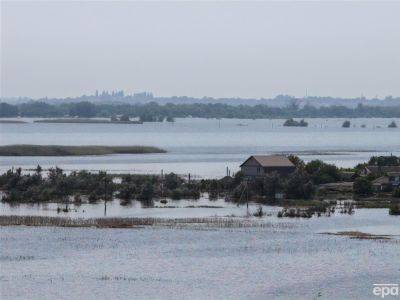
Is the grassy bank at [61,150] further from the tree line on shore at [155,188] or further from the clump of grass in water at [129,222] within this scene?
the clump of grass in water at [129,222]

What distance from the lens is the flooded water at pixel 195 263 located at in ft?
128

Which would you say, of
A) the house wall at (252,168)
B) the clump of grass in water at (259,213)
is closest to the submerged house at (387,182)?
the house wall at (252,168)

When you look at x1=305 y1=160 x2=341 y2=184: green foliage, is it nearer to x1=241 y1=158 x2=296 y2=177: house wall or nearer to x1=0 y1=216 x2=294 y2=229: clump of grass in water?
x1=241 y1=158 x2=296 y2=177: house wall

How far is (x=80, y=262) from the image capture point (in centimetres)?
4472

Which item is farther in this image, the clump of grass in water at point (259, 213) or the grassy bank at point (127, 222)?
the clump of grass in water at point (259, 213)

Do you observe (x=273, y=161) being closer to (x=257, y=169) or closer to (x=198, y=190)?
(x=257, y=169)

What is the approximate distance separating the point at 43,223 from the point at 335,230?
15.3 m

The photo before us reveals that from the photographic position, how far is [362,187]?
237 ft

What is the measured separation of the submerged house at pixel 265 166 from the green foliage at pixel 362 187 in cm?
578

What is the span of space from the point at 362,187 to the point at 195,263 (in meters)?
29.5

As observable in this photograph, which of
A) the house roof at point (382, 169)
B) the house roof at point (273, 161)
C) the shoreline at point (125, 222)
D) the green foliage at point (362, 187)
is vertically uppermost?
the house roof at point (273, 161)

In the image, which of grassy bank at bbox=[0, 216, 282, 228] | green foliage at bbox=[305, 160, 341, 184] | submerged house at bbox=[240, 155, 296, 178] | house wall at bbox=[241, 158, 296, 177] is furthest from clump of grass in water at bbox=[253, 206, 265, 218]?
green foliage at bbox=[305, 160, 341, 184]

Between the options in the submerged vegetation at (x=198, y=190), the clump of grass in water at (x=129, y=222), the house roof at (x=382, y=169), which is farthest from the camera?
the house roof at (x=382, y=169)

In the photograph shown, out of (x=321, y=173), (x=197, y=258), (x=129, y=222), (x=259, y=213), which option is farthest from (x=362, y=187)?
(x=197, y=258)
